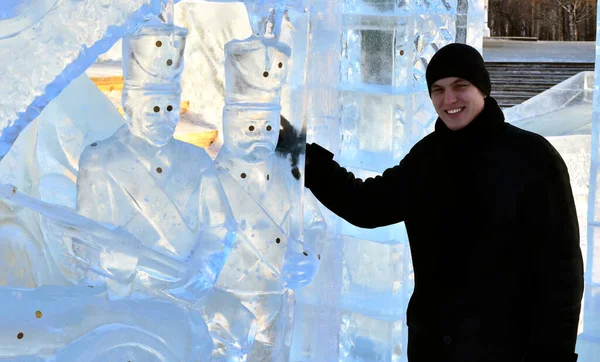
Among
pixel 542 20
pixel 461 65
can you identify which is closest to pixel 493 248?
pixel 461 65

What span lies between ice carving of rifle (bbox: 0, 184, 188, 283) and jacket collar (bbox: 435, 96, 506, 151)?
0.78 meters

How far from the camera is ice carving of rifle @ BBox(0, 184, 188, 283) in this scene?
5.38ft

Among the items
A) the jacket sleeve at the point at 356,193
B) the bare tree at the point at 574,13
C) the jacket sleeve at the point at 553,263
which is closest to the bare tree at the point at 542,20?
the bare tree at the point at 574,13

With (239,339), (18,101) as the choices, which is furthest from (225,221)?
(18,101)

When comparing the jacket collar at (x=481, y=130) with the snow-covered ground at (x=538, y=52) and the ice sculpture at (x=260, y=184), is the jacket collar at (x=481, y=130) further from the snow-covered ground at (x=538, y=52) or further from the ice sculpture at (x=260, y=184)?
the snow-covered ground at (x=538, y=52)

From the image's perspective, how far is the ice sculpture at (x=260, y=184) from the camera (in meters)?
1.79

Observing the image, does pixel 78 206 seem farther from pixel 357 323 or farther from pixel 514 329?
pixel 357 323

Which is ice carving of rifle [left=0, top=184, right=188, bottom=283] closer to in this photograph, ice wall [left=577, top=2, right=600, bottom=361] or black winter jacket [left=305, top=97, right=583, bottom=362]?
black winter jacket [left=305, top=97, right=583, bottom=362]

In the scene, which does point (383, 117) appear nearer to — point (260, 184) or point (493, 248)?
point (493, 248)

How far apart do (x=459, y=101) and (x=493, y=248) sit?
34cm

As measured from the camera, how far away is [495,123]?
82.0 inches

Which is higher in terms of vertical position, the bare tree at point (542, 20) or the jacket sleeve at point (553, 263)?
the bare tree at point (542, 20)

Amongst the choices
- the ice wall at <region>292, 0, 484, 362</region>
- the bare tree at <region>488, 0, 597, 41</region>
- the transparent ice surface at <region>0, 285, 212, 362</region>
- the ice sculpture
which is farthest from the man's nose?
the bare tree at <region>488, 0, 597, 41</region>

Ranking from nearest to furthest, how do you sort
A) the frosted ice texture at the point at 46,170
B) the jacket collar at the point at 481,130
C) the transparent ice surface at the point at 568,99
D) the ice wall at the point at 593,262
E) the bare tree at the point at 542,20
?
1. the frosted ice texture at the point at 46,170
2. the jacket collar at the point at 481,130
3. the ice wall at the point at 593,262
4. the transparent ice surface at the point at 568,99
5. the bare tree at the point at 542,20
